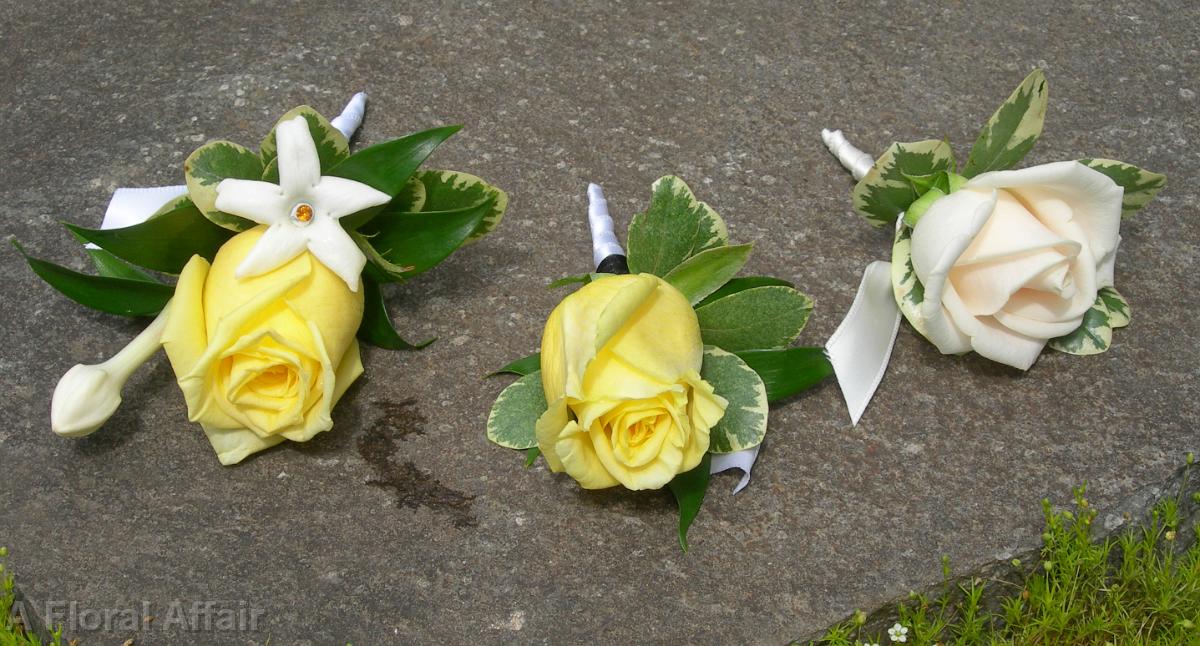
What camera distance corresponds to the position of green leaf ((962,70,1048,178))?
5.82 feet

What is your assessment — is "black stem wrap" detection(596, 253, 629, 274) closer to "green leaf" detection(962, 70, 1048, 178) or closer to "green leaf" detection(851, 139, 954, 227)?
"green leaf" detection(851, 139, 954, 227)

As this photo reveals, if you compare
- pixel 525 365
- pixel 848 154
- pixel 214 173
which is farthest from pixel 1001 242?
pixel 214 173

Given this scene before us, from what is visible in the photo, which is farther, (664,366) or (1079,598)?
(1079,598)

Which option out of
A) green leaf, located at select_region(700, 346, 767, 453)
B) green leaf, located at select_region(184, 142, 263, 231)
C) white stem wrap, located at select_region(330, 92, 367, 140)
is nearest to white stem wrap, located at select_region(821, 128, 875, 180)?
green leaf, located at select_region(700, 346, 767, 453)

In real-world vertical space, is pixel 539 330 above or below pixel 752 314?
below

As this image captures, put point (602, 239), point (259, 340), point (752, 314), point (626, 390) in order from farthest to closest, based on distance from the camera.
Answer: point (602, 239) → point (752, 314) → point (259, 340) → point (626, 390)

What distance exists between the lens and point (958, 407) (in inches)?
72.8

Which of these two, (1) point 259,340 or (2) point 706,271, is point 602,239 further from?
(1) point 259,340

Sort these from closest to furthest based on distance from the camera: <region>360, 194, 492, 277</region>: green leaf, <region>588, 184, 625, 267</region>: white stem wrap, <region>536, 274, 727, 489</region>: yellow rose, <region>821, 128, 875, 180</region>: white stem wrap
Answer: <region>536, 274, 727, 489</region>: yellow rose → <region>360, 194, 492, 277</region>: green leaf → <region>588, 184, 625, 267</region>: white stem wrap → <region>821, 128, 875, 180</region>: white stem wrap

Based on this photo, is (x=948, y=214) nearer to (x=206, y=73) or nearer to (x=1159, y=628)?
(x=1159, y=628)

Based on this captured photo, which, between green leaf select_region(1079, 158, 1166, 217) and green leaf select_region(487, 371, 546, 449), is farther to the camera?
green leaf select_region(1079, 158, 1166, 217)

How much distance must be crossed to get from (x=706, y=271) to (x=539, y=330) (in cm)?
36

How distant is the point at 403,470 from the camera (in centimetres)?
177

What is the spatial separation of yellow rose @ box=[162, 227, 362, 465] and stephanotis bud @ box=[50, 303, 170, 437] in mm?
82
